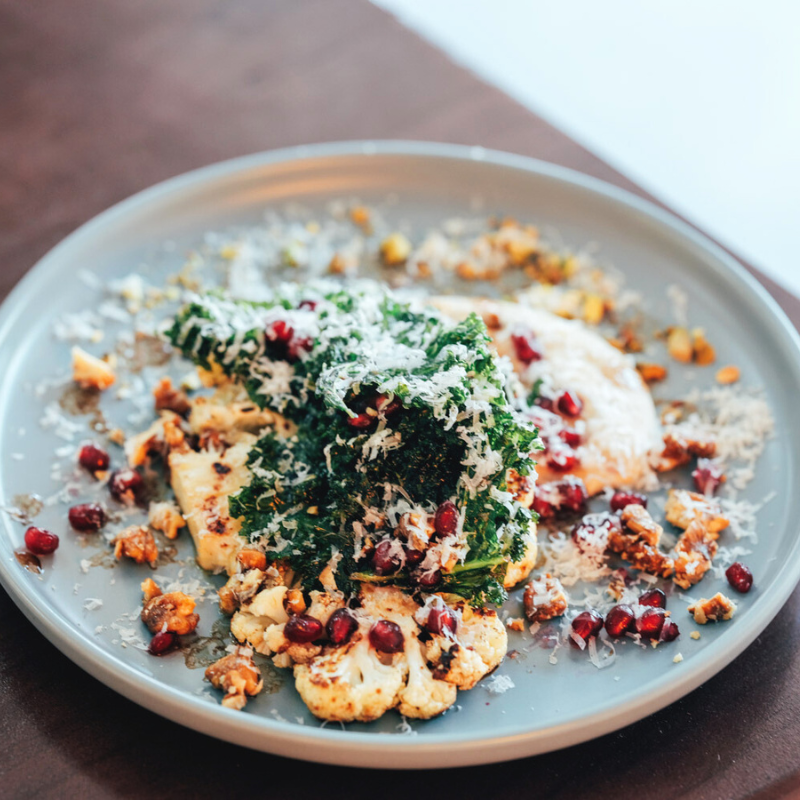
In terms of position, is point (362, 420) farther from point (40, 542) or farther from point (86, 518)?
point (40, 542)

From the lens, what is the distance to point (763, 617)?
7.79ft

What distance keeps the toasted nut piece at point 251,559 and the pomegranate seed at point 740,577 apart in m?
1.36

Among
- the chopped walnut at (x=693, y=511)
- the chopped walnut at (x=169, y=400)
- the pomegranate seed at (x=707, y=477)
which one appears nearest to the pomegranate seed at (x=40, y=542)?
the chopped walnut at (x=169, y=400)

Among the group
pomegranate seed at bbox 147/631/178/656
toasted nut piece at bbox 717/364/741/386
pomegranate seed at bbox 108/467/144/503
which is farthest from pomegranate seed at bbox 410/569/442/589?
toasted nut piece at bbox 717/364/741/386

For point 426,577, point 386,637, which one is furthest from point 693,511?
point 386,637

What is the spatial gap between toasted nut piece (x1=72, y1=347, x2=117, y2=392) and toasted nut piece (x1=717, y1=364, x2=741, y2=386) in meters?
2.21

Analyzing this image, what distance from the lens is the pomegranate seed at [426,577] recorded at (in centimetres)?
241

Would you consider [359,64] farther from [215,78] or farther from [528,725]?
[528,725]

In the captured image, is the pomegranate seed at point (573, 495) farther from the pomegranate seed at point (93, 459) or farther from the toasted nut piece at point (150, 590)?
the pomegranate seed at point (93, 459)

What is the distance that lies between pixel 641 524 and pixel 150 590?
147 centimetres

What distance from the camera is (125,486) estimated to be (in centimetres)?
279

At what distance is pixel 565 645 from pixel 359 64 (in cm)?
354

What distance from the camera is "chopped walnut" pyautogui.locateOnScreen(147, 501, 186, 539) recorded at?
269 centimetres

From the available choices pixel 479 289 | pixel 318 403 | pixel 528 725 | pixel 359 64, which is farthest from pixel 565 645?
pixel 359 64
